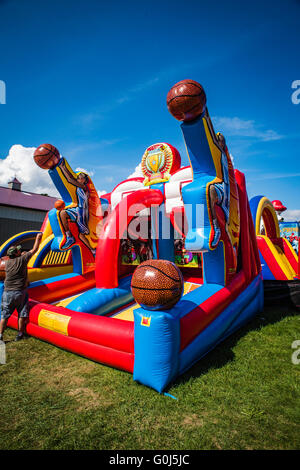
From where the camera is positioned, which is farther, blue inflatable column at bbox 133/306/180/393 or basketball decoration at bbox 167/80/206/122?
basketball decoration at bbox 167/80/206/122

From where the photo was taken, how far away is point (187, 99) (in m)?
3.00

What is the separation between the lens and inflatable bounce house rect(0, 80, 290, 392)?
250cm

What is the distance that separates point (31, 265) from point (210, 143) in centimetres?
477

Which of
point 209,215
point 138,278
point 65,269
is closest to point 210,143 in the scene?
point 209,215

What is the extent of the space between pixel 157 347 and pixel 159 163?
13.1ft

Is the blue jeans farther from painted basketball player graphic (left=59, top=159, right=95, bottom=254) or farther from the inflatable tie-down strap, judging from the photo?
the inflatable tie-down strap

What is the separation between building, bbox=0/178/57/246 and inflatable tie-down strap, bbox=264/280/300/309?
491 inches

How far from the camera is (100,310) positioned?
4051 mm

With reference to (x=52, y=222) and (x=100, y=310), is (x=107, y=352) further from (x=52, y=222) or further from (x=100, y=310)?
(x=52, y=222)

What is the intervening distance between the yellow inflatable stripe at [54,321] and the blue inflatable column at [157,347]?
3.91ft

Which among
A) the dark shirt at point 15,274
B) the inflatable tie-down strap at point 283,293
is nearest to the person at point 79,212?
the dark shirt at point 15,274

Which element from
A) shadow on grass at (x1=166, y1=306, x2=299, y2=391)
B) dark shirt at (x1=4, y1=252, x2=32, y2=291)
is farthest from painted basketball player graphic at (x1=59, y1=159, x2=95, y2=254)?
shadow on grass at (x1=166, y1=306, x2=299, y2=391)
